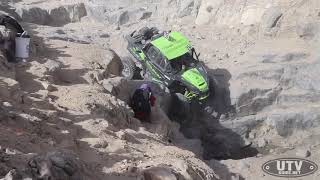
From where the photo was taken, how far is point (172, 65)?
532 inches

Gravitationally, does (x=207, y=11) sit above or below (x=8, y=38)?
above

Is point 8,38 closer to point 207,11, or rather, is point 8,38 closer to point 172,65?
point 172,65

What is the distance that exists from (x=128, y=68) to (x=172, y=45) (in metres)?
1.42

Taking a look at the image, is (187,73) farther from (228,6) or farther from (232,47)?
(228,6)

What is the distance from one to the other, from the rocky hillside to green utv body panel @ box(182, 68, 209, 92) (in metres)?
0.89

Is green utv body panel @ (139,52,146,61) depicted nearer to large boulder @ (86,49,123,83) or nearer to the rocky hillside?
large boulder @ (86,49,123,83)

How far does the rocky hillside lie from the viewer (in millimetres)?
7352

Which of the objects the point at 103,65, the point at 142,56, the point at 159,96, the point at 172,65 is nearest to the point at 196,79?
the point at 172,65

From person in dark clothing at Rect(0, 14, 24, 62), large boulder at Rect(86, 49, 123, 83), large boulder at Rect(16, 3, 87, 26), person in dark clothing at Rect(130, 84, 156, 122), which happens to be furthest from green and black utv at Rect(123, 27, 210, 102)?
large boulder at Rect(16, 3, 87, 26)

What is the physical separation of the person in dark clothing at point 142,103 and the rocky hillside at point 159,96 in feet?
1.03

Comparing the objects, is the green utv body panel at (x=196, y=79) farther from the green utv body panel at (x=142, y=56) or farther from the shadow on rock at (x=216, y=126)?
the green utv body panel at (x=142, y=56)

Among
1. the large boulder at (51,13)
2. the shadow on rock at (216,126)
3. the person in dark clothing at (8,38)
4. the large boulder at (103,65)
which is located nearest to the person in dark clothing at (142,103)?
the large boulder at (103,65)

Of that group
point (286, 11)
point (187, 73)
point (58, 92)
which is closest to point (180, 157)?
point (58, 92)

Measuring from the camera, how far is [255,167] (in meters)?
11.0
